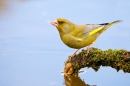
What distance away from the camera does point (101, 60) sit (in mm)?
2977

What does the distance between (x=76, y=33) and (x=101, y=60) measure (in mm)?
240

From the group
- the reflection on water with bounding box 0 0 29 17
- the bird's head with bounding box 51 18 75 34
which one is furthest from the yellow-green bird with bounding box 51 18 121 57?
the reflection on water with bounding box 0 0 29 17

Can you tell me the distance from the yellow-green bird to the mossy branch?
0.06 m

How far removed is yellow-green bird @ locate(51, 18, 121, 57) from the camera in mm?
2910

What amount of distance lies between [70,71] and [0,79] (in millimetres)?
489

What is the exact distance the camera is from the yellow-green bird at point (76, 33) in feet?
9.55

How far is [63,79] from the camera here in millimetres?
3148

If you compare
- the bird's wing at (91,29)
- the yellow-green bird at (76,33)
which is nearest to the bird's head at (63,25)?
the yellow-green bird at (76,33)

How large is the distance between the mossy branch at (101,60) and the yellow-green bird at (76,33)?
65mm

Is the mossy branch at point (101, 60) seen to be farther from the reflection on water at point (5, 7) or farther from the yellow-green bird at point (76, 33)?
the reflection on water at point (5, 7)

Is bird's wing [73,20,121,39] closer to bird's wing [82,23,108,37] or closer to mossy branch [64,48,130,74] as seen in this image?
bird's wing [82,23,108,37]

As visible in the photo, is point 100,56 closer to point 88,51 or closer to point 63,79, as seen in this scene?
point 88,51

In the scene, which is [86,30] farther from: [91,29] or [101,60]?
[101,60]

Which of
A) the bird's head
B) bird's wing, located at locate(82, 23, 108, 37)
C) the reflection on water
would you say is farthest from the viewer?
the reflection on water
